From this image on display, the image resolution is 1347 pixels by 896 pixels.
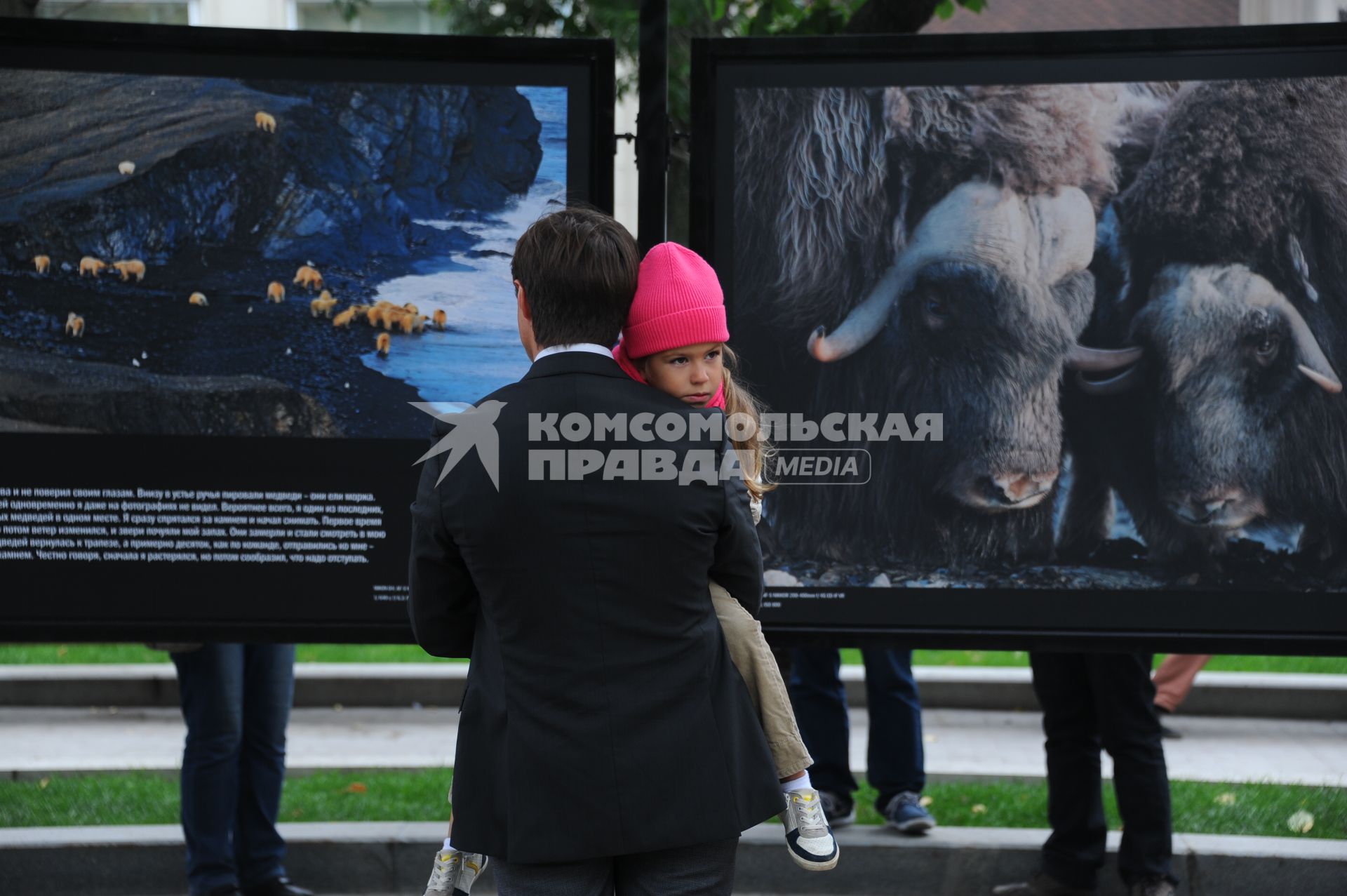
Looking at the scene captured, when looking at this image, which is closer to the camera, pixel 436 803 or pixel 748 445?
pixel 748 445

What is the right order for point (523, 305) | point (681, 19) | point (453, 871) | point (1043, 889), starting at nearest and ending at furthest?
point (523, 305) < point (453, 871) < point (1043, 889) < point (681, 19)

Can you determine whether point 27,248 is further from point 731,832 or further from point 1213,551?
point 1213,551

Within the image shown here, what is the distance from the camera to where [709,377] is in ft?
8.72

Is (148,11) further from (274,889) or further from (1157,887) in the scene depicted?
(1157,887)

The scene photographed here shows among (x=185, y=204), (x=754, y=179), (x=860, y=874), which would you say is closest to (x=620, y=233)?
(x=754, y=179)

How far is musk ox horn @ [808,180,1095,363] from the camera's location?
3877mm

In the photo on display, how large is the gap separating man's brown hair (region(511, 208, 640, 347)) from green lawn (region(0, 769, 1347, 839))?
11.6 ft

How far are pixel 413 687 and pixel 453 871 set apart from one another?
638 centimetres

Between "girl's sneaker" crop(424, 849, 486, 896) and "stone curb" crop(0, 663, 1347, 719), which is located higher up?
"girl's sneaker" crop(424, 849, 486, 896)

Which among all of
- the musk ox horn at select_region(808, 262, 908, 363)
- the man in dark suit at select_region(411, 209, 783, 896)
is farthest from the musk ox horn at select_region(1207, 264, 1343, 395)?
the man in dark suit at select_region(411, 209, 783, 896)

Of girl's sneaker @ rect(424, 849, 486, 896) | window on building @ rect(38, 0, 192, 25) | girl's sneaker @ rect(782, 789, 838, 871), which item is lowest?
girl's sneaker @ rect(424, 849, 486, 896)

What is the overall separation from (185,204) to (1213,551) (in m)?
3.21

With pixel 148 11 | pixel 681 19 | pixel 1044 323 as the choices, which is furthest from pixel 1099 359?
pixel 148 11

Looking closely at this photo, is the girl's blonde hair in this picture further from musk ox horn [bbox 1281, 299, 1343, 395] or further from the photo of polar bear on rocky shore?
musk ox horn [bbox 1281, 299, 1343, 395]
